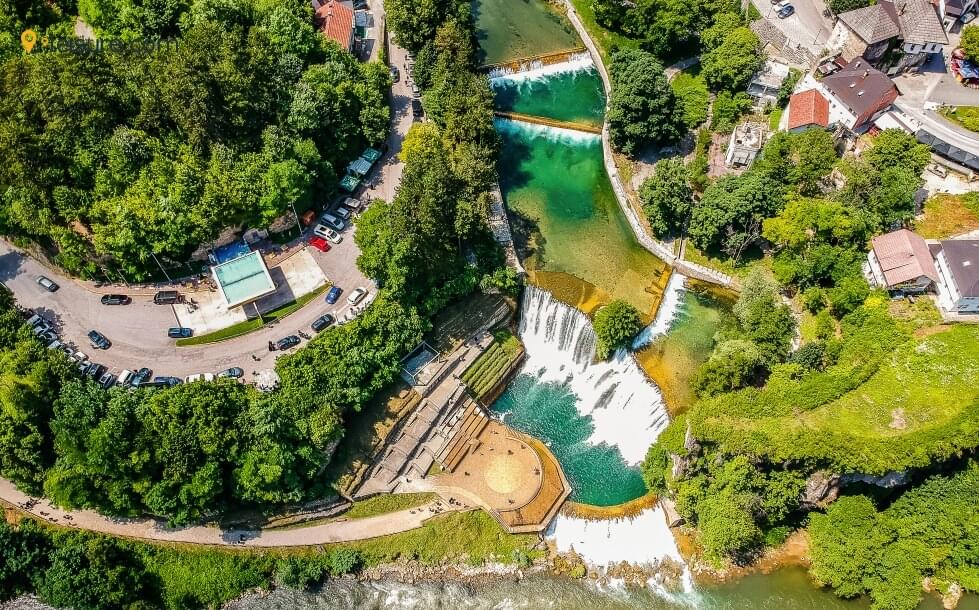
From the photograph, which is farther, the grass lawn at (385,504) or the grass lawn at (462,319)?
the grass lawn at (462,319)

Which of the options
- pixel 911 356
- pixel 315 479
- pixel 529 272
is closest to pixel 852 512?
pixel 911 356

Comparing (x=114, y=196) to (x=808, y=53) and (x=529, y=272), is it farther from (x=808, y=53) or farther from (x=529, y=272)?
(x=808, y=53)

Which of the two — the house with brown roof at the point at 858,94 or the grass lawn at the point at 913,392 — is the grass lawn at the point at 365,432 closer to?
the grass lawn at the point at 913,392

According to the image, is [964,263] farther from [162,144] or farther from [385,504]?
[162,144]

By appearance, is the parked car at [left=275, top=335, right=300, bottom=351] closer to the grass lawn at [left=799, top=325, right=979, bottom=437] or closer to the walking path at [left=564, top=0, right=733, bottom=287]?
the walking path at [left=564, top=0, right=733, bottom=287]

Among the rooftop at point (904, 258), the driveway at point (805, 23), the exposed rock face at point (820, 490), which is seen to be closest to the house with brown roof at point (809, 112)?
the driveway at point (805, 23)

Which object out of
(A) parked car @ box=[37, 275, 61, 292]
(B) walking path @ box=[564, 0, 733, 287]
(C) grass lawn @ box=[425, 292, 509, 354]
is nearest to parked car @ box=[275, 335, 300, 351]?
(C) grass lawn @ box=[425, 292, 509, 354]

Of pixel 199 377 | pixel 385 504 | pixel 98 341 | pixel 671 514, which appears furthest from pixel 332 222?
pixel 671 514

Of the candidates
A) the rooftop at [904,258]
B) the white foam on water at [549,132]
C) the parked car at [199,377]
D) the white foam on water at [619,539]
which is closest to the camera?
the parked car at [199,377]
